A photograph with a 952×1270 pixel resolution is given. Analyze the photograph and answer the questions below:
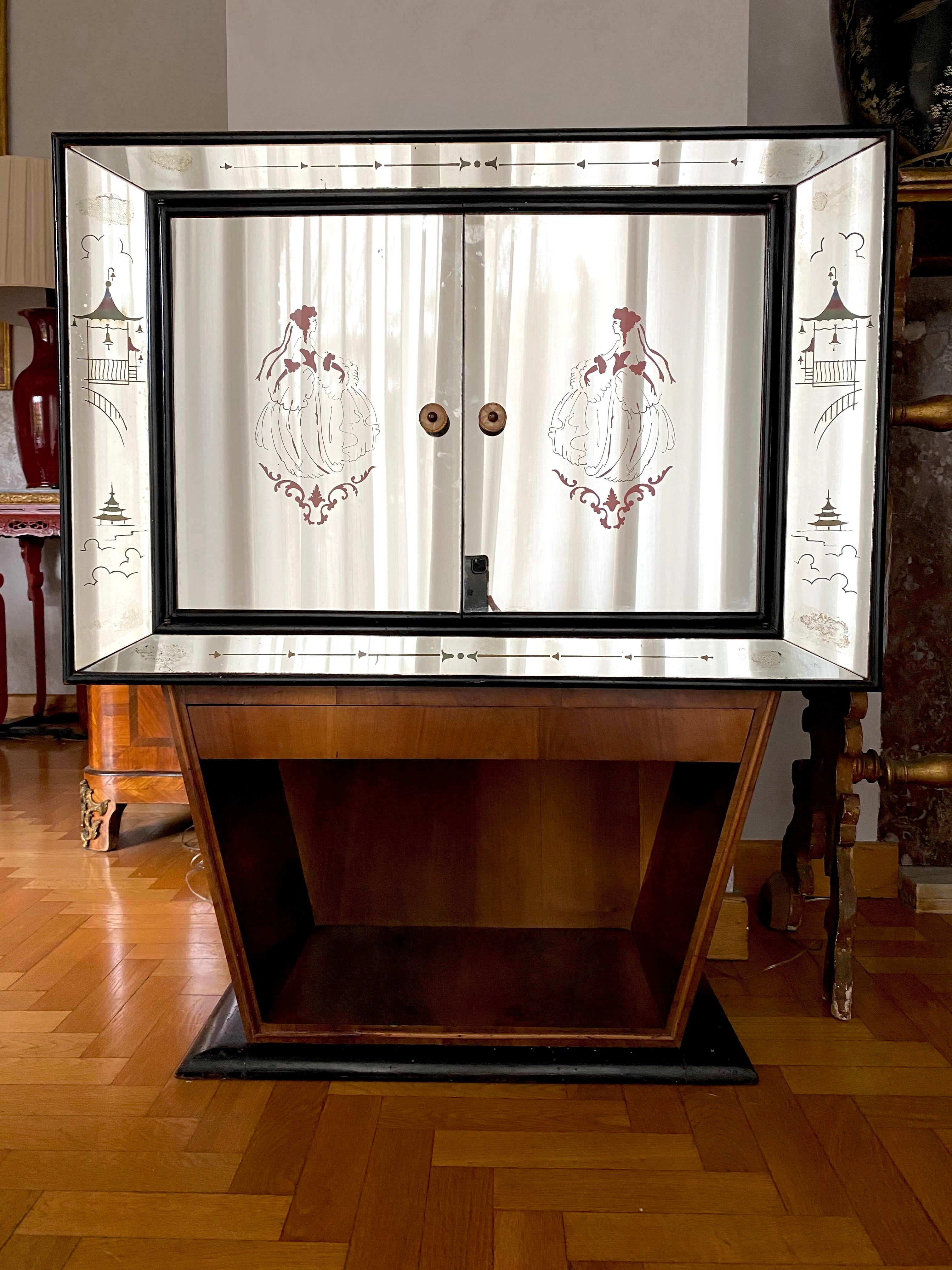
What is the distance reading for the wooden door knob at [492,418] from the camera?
109 centimetres

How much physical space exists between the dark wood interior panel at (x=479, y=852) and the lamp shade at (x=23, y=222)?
1.85m

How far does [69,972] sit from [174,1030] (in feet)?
0.93

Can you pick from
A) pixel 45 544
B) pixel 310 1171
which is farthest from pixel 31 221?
pixel 310 1171

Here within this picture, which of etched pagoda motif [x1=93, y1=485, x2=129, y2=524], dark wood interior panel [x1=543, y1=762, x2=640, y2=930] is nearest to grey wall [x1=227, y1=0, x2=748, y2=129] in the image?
etched pagoda motif [x1=93, y1=485, x2=129, y2=524]

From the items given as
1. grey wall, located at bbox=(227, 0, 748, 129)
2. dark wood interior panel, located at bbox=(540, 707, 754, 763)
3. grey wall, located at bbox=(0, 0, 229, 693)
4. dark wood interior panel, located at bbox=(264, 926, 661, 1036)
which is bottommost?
dark wood interior panel, located at bbox=(264, 926, 661, 1036)

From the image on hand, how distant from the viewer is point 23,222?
2611mm

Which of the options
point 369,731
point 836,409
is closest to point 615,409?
point 836,409

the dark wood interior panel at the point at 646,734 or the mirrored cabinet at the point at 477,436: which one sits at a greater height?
the mirrored cabinet at the point at 477,436

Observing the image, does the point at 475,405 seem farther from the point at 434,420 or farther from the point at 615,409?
the point at 615,409

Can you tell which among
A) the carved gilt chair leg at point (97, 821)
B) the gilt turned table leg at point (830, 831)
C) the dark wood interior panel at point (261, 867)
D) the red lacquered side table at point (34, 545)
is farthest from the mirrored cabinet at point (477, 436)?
the red lacquered side table at point (34, 545)

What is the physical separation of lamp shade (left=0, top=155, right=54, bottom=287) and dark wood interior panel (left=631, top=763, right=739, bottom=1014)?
2.24 meters

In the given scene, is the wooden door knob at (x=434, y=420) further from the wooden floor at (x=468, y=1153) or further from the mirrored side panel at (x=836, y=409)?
the wooden floor at (x=468, y=1153)

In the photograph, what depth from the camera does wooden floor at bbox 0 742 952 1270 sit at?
0.90 m

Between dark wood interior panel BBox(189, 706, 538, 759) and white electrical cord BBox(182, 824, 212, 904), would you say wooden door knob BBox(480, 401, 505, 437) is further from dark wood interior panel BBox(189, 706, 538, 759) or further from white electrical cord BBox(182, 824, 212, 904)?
white electrical cord BBox(182, 824, 212, 904)
